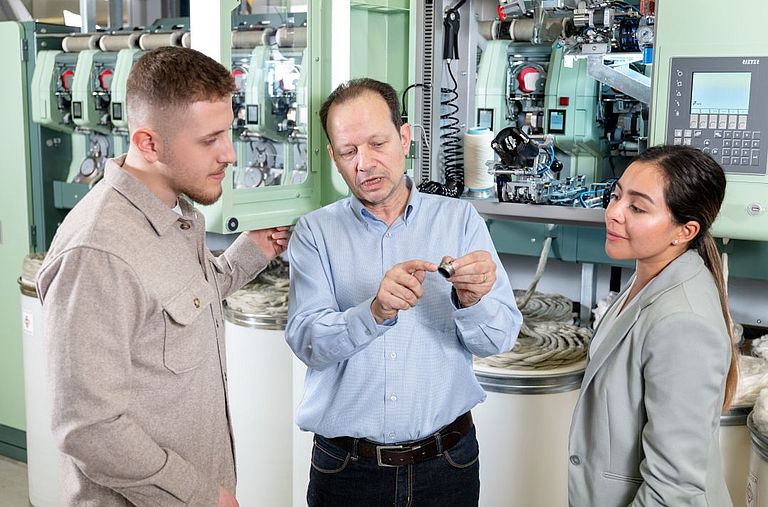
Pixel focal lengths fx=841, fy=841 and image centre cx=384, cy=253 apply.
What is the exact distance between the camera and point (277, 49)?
8.75ft

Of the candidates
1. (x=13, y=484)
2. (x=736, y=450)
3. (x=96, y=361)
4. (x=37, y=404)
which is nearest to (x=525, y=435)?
(x=736, y=450)

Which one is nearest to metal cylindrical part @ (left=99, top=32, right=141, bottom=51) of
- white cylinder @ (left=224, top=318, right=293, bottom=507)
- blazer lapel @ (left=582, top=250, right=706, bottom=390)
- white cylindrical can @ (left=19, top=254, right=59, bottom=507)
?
white cylindrical can @ (left=19, top=254, right=59, bottom=507)

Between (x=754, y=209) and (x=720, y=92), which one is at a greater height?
(x=720, y=92)

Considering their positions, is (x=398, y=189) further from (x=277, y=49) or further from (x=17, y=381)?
(x=17, y=381)

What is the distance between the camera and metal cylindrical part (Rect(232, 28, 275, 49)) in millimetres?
2500

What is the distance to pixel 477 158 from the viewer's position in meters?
2.76

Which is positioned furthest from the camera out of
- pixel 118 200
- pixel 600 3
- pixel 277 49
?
pixel 277 49

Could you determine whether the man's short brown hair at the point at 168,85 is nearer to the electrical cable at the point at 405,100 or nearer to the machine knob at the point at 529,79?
the electrical cable at the point at 405,100

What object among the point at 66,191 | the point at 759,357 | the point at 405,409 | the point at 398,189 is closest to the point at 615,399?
the point at 405,409

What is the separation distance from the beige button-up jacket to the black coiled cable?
1.28 metres

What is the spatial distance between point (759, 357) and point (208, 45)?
1856 mm

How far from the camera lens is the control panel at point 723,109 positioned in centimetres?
227

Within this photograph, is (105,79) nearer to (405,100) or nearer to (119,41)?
(119,41)

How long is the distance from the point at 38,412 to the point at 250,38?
186 centimetres
